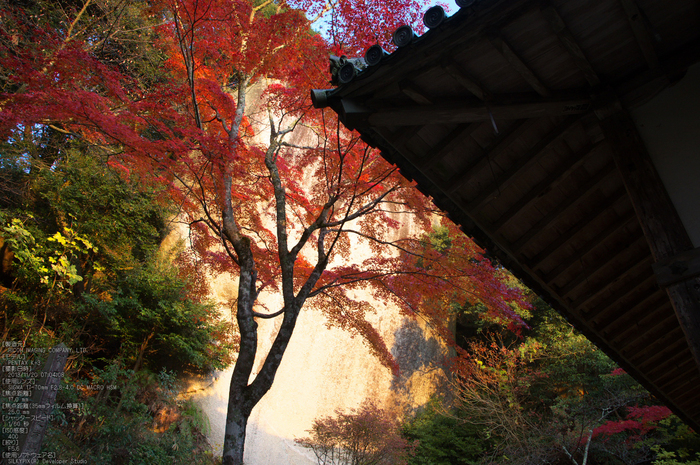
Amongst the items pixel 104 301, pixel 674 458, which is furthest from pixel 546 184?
pixel 104 301

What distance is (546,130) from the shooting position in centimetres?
241

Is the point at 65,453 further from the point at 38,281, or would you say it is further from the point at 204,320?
the point at 204,320

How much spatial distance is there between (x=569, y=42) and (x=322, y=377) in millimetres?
12979

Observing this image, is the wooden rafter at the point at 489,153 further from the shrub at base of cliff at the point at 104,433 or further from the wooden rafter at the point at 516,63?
the shrub at base of cliff at the point at 104,433

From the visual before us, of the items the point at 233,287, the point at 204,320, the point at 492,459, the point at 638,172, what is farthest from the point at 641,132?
the point at 233,287

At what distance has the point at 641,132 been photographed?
2.15 metres

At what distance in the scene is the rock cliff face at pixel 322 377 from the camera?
11.2 meters

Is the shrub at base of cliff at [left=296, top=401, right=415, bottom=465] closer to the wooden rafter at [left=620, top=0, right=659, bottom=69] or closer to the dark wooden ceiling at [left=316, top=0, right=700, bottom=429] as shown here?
the dark wooden ceiling at [left=316, top=0, right=700, bottom=429]

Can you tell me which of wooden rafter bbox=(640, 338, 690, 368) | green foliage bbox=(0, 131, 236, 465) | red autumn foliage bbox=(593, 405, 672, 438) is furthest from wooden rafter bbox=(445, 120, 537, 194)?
red autumn foliage bbox=(593, 405, 672, 438)

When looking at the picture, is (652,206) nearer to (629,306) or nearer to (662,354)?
(629,306)

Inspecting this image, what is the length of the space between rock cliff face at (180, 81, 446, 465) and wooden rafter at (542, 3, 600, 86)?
33.4 feet

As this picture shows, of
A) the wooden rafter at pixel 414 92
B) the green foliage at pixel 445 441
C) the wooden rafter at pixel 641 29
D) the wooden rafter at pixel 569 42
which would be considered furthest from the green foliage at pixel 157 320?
the wooden rafter at pixel 641 29

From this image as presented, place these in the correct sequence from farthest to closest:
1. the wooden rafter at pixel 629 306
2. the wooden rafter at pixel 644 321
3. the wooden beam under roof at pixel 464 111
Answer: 1. the wooden rafter at pixel 644 321
2. the wooden rafter at pixel 629 306
3. the wooden beam under roof at pixel 464 111

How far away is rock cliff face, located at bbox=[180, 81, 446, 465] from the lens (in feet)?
36.8
